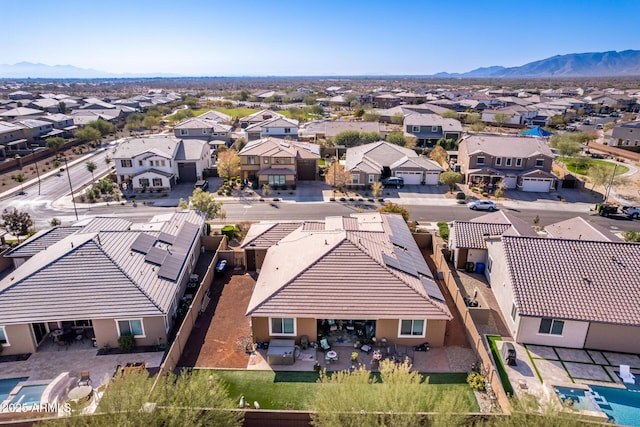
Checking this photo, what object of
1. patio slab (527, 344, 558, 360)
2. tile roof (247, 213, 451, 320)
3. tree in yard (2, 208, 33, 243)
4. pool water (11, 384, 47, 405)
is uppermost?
tile roof (247, 213, 451, 320)

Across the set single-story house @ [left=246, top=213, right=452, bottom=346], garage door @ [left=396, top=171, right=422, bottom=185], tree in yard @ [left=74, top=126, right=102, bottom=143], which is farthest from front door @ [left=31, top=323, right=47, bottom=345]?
tree in yard @ [left=74, top=126, right=102, bottom=143]

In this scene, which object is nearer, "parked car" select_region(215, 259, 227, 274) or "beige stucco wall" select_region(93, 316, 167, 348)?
"beige stucco wall" select_region(93, 316, 167, 348)

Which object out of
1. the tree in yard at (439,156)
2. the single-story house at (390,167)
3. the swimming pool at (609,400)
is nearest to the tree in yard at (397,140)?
the tree in yard at (439,156)

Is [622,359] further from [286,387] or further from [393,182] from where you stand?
[393,182]

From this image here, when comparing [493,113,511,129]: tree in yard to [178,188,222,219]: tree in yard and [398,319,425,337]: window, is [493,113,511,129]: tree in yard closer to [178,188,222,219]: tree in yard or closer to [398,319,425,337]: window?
[178,188,222,219]: tree in yard

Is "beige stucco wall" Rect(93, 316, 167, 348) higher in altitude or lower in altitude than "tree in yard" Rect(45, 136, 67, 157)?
lower

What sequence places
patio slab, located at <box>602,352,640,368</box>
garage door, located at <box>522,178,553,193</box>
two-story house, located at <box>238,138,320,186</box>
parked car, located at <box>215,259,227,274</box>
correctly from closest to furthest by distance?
patio slab, located at <box>602,352,640,368</box>, parked car, located at <box>215,259,227,274</box>, garage door, located at <box>522,178,553,193</box>, two-story house, located at <box>238,138,320,186</box>

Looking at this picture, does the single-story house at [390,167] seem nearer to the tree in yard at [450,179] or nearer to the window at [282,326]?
the tree in yard at [450,179]

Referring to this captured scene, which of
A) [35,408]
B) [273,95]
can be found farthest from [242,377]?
[273,95]
